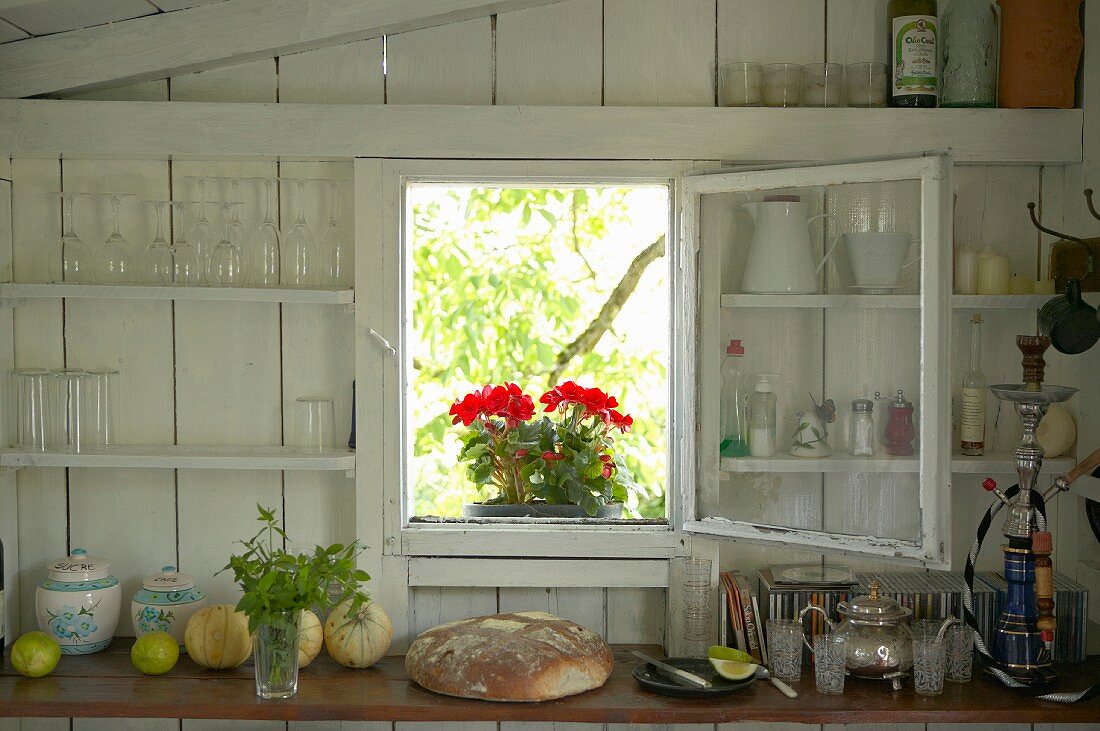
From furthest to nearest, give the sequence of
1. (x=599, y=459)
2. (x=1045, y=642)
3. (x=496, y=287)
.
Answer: (x=496, y=287) < (x=599, y=459) < (x=1045, y=642)

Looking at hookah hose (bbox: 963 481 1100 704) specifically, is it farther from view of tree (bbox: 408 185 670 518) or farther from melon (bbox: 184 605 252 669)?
view of tree (bbox: 408 185 670 518)

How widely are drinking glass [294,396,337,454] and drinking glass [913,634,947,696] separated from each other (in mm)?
1254

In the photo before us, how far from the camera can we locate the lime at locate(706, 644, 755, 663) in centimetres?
192

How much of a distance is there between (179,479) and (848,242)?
1513 mm

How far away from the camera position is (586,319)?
4043mm

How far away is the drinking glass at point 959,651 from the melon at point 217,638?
53.8 inches

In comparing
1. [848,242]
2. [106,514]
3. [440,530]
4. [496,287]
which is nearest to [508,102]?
[848,242]

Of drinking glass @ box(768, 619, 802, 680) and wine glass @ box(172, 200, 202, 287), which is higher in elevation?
wine glass @ box(172, 200, 202, 287)

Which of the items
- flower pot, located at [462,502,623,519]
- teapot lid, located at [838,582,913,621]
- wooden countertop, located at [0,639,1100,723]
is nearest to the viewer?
wooden countertop, located at [0,639,1100,723]

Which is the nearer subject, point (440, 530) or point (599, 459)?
point (440, 530)

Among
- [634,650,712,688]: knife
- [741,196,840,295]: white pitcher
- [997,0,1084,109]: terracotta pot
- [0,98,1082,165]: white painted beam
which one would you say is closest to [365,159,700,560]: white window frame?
[0,98,1082,165]: white painted beam

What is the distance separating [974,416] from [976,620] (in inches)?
16.4

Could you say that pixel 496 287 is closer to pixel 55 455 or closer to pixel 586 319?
pixel 586 319

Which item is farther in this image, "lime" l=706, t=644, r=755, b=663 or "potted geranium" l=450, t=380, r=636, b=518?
"potted geranium" l=450, t=380, r=636, b=518
